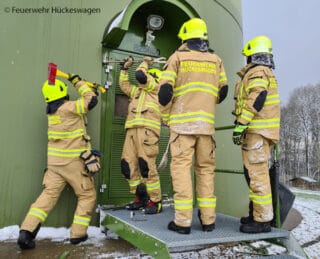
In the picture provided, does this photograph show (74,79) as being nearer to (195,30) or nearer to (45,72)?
(45,72)

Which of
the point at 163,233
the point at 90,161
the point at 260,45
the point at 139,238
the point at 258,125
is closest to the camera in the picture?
the point at 163,233

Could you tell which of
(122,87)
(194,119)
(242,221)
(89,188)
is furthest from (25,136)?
(242,221)

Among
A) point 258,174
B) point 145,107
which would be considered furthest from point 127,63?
point 258,174

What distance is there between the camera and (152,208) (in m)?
4.15

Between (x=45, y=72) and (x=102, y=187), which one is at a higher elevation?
(x=45, y=72)

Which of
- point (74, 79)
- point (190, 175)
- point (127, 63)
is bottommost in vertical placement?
point (190, 175)

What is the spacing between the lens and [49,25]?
4.60 metres

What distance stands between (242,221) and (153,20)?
3.41 metres

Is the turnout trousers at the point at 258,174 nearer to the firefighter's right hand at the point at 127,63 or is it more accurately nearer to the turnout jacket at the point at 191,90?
the turnout jacket at the point at 191,90

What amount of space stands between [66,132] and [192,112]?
172 centimetres

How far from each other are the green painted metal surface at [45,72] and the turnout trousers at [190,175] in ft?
6.06

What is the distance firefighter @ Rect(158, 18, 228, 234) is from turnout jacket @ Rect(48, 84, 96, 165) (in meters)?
1.24

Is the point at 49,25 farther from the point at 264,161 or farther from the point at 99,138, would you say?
the point at 264,161

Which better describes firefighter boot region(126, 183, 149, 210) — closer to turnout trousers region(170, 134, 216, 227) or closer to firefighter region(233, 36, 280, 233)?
turnout trousers region(170, 134, 216, 227)
